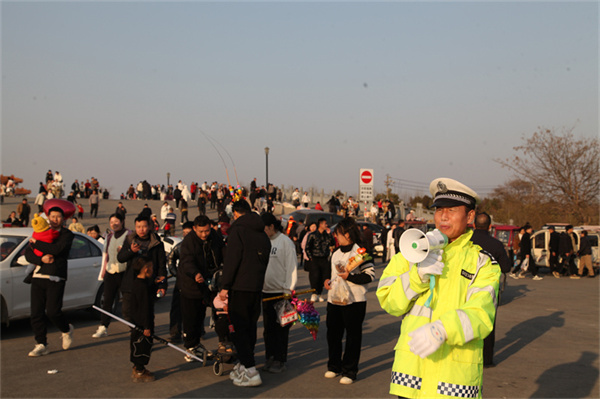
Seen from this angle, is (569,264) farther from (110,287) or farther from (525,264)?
(110,287)

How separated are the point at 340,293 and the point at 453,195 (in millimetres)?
3773

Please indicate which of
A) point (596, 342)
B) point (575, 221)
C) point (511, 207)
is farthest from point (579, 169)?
point (596, 342)

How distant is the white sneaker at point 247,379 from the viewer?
6.54 m

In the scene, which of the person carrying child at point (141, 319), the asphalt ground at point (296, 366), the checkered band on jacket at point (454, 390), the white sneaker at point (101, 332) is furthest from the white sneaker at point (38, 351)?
the checkered band on jacket at point (454, 390)

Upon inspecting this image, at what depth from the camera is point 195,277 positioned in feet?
24.1

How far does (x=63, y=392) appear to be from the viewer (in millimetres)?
6129

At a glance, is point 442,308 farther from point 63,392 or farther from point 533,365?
point 533,365

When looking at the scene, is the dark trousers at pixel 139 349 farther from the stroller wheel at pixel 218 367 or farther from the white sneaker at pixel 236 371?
the white sneaker at pixel 236 371

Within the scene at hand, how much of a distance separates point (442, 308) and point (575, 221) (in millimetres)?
39319

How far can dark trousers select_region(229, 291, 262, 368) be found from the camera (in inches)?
260

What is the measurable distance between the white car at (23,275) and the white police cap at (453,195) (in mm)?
6518

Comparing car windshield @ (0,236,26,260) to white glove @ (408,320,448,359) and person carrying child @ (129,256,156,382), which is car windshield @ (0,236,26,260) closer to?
person carrying child @ (129,256,156,382)

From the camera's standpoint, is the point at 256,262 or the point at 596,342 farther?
the point at 596,342

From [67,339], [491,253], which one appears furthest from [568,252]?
[67,339]
